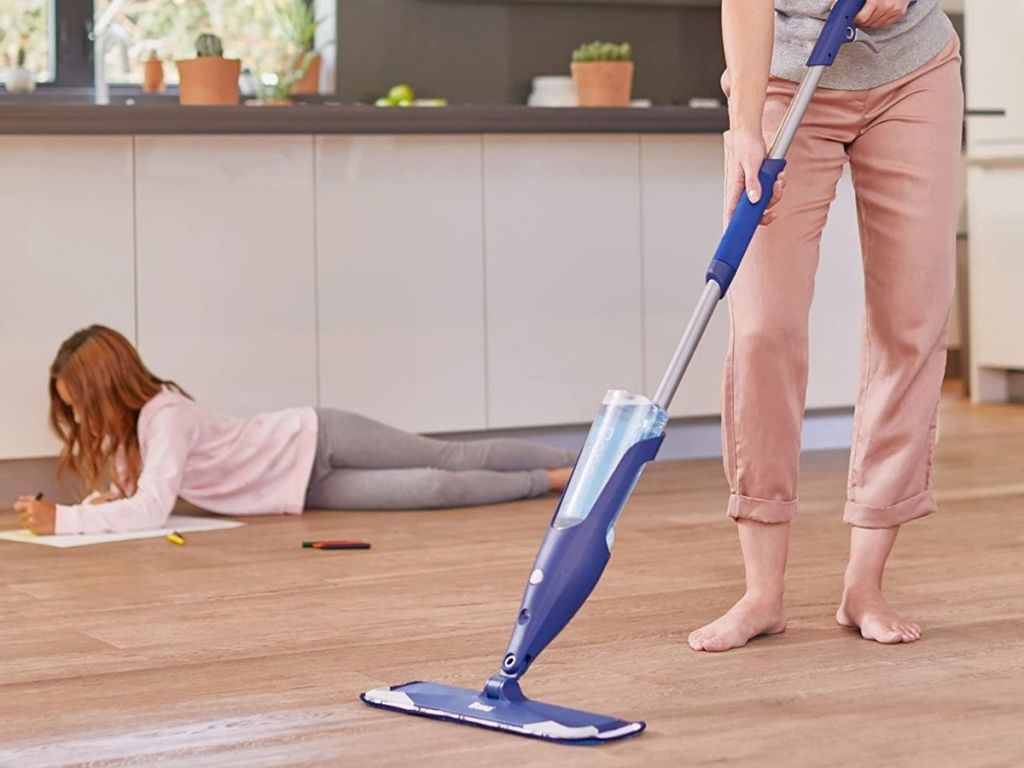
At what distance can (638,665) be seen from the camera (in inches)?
85.0

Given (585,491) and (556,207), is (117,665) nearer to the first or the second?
(585,491)

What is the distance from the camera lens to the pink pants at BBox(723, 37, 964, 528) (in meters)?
2.25

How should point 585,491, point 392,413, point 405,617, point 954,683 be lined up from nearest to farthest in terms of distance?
point 585,491, point 954,683, point 405,617, point 392,413

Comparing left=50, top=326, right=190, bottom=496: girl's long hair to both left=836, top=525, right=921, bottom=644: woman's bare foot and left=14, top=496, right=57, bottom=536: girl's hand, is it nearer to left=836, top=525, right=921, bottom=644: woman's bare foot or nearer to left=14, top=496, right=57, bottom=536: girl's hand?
left=14, top=496, right=57, bottom=536: girl's hand

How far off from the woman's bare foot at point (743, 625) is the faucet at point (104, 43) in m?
2.77

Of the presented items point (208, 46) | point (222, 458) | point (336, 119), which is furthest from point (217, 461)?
point (208, 46)

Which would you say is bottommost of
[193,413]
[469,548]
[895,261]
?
[469,548]

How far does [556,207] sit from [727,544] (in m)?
1.46

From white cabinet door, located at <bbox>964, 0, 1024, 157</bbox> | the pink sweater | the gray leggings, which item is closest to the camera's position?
the pink sweater

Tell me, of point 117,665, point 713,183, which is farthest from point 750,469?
point 713,183

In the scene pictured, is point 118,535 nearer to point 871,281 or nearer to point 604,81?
point 871,281

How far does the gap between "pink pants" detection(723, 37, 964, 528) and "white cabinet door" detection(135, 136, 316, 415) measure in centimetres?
201

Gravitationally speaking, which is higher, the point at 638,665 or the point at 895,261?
the point at 895,261

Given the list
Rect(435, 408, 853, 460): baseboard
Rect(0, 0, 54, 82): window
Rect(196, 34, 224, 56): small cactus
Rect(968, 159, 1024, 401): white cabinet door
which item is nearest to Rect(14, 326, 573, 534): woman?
Rect(435, 408, 853, 460): baseboard
